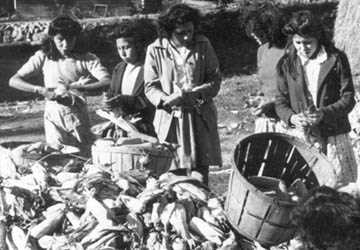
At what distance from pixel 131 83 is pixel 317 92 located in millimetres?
1312

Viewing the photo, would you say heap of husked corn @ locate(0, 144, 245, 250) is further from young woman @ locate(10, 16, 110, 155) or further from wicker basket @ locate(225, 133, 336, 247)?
young woman @ locate(10, 16, 110, 155)

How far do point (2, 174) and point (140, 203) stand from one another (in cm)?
109

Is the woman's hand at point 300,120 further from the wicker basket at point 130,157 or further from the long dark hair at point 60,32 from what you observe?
the long dark hair at point 60,32

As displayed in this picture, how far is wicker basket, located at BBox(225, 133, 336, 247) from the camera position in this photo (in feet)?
9.86

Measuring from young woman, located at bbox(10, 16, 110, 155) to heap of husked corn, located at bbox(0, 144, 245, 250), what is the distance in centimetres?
94

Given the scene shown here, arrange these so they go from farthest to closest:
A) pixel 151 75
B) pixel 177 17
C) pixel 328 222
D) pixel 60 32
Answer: pixel 60 32 → pixel 151 75 → pixel 177 17 → pixel 328 222

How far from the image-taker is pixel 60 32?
15.7 ft

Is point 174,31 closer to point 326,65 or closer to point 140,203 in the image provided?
point 326,65

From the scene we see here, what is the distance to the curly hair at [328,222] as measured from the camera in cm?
275

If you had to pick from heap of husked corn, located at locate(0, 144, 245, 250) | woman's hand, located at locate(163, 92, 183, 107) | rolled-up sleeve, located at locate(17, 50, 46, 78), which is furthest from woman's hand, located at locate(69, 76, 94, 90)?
heap of husked corn, located at locate(0, 144, 245, 250)

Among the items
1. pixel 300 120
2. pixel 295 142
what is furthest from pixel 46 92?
pixel 295 142

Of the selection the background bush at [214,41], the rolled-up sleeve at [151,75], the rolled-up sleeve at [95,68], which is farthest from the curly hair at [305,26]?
the background bush at [214,41]

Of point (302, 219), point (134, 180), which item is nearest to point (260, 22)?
point (134, 180)

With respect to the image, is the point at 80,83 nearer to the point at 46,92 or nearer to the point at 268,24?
the point at 46,92
